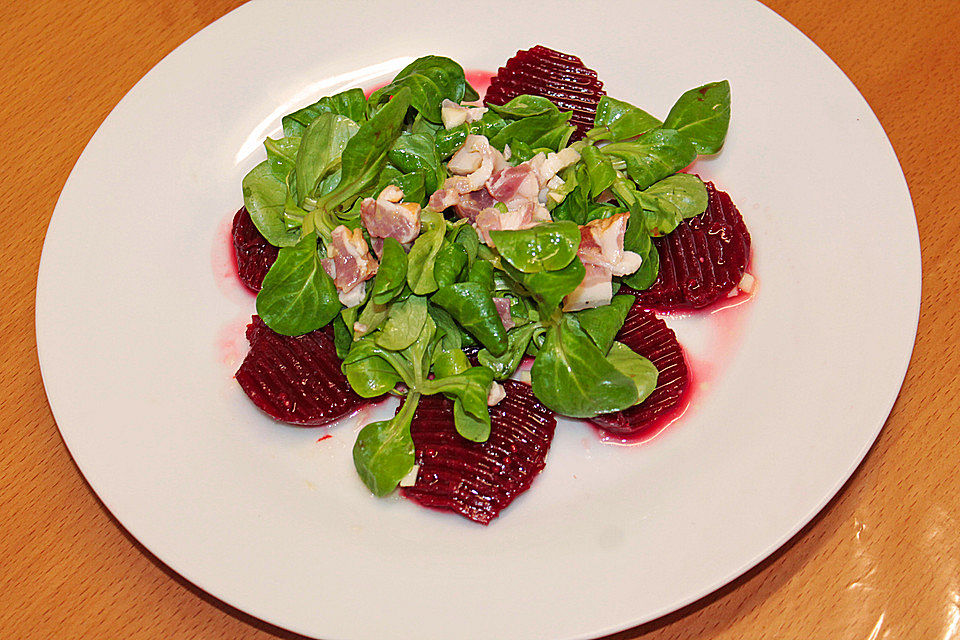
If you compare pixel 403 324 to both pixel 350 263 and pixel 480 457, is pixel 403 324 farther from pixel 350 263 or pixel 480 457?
pixel 480 457

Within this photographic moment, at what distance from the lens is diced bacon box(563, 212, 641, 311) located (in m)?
1.60

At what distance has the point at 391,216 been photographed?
1.62m

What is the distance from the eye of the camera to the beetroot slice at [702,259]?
173cm

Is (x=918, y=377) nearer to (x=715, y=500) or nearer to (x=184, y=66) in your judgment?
(x=715, y=500)

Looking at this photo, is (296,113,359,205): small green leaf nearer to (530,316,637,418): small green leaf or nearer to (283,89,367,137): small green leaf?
(283,89,367,137): small green leaf

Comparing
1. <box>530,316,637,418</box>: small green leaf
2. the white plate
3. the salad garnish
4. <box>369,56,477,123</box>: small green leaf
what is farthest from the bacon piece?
the white plate

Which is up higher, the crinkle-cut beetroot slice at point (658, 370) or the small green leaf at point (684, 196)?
the small green leaf at point (684, 196)

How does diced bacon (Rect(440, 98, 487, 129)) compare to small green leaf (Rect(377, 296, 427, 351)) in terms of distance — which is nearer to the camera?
small green leaf (Rect(377, 296, 427, 351))

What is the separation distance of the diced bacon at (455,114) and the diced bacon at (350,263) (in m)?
0.30

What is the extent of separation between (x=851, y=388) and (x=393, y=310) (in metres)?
0.82

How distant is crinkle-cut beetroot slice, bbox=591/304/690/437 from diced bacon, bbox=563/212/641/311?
0.40 ft

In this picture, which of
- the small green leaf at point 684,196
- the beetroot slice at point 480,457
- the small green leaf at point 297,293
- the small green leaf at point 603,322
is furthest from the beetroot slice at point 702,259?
the small green leaf at point 297,293

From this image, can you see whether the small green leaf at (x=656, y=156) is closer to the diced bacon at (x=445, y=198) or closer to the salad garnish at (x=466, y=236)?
the salad garnish at (x=466, y=236)

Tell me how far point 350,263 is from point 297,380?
24cm
